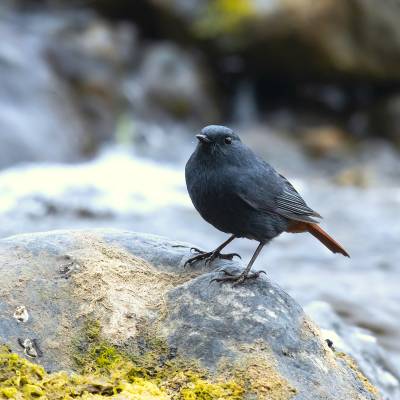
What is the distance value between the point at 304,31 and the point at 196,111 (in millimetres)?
2627

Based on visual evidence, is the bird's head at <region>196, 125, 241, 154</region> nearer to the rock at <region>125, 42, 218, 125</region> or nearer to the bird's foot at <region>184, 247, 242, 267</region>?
the bird's foot at <region>184, 247, 242, 267</region>

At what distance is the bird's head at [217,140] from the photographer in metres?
4.38

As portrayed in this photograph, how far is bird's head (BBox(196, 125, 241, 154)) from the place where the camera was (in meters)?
4.38

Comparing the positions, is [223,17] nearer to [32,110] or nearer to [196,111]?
[196,111]

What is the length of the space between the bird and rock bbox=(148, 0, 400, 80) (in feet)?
32.8

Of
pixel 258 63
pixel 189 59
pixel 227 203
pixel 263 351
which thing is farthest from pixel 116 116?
pixel 263 351

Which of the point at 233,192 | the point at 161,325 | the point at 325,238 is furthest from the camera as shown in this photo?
the point at 325,238

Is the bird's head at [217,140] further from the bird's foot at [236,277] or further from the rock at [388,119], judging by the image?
the rock at [388,119]

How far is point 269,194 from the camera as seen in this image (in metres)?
4.59

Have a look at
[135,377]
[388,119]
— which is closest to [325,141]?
[388,119]

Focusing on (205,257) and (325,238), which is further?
(325,238)

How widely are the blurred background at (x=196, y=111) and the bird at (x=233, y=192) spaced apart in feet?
14.0

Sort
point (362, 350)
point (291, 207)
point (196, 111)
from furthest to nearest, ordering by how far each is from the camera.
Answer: point (196, 111) → point (362, 350) → point (291, 207)

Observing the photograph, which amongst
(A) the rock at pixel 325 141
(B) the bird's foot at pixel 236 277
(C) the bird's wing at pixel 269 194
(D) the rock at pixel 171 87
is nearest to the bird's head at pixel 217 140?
(C) the bird's wing at pixel 269 194
